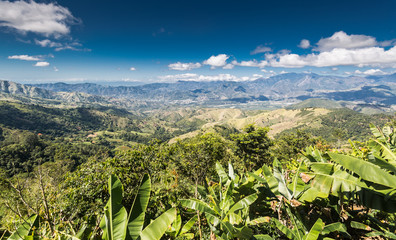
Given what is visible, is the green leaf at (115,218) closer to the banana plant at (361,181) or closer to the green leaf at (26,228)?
the green leaf at (26,228)

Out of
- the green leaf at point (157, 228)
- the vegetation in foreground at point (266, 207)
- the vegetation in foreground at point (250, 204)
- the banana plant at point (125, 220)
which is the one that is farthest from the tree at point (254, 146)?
the banana plant at point (125, 220)

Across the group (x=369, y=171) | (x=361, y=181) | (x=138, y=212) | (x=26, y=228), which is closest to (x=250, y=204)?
(x=361, y=181)

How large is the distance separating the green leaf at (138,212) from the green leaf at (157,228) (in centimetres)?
19

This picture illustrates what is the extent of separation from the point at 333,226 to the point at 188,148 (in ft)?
44.5

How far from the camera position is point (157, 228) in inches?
101

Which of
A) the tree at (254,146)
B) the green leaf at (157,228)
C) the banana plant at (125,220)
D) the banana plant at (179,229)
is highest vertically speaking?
the banana plant at (125,220)

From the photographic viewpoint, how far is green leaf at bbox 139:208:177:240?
8.01 feet

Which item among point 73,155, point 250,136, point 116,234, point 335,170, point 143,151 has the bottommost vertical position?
point 73,155

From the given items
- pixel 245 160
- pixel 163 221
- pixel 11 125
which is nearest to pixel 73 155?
pixel 245 160

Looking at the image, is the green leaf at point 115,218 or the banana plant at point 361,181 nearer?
the banana plant at point 361,181

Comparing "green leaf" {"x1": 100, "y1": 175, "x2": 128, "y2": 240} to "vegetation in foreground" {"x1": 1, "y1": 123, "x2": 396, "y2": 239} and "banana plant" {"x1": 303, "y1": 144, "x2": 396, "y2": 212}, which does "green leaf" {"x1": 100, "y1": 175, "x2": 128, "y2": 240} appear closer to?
"vegetation in foreground" {"x1": 1, "y1": 123, "x2": 396, "y2": 239}

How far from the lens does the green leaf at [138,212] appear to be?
7.52 feet

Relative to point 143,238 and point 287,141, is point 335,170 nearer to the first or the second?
point 143,238

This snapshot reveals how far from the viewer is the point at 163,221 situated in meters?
2.65
